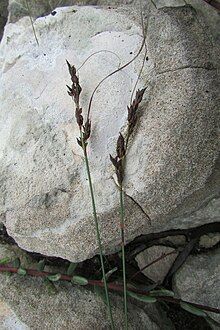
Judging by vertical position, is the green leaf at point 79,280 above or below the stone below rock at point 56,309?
above

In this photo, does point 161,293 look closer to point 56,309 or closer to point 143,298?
point 143,298

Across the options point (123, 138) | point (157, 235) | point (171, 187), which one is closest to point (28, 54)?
point (123, 138)

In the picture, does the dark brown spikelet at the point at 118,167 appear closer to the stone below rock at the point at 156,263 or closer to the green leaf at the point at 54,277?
the green leaf at the point at 54,277

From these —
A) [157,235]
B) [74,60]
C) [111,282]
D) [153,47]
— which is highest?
[153,47]

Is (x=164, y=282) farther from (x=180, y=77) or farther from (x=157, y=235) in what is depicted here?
(x=180, y=77)

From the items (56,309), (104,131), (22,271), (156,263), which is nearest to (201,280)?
(156,263)

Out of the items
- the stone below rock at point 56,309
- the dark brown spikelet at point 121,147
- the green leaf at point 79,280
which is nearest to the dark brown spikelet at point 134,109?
the dark brown spikelet at point 121,147

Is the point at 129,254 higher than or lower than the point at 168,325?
higher

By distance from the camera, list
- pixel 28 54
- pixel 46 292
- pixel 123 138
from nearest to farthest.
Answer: pixel 123 138, pixel 28 54, pixel 46 292
